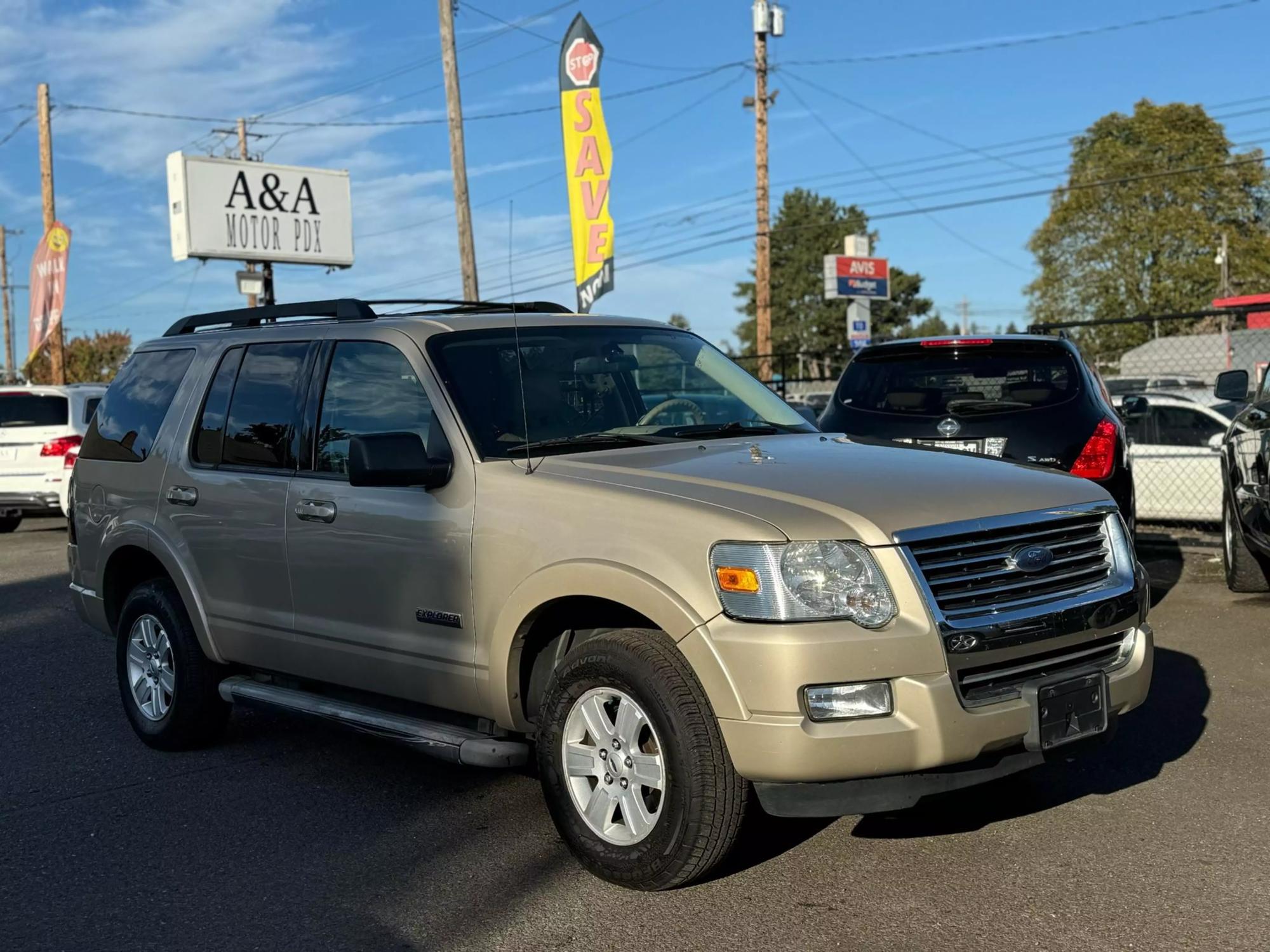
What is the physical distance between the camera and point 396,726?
4.86 metres

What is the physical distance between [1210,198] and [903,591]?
60.2 meters

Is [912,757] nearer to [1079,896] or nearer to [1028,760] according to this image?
[1028,760]

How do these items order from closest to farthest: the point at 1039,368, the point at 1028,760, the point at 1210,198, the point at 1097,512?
1. the point at 1028,760
2. the point at 1097,512
3. the point at 1039,368
4. the point at 1210,198

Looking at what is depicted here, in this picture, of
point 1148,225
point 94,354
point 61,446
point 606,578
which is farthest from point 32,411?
point 94,354

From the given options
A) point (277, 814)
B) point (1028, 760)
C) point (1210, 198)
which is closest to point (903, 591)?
point (1028, 760)

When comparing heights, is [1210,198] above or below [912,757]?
above

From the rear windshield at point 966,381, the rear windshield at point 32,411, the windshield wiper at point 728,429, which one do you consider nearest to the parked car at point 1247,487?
the rear windshield at point 966,381

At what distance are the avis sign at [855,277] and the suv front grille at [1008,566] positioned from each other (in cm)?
3100

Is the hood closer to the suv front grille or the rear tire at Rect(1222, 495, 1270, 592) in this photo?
the suv front grille

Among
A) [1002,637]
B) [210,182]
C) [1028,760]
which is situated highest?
[210,182]

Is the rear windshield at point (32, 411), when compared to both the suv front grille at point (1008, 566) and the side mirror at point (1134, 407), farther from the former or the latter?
the suv front grille at point (1008, 566)

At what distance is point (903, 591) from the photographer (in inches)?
150

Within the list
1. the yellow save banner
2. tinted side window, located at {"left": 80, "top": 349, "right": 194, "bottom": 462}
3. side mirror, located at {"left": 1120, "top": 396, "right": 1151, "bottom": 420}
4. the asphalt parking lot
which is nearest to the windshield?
the asphalt parking lot

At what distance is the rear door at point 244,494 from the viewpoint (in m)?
5.44
